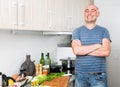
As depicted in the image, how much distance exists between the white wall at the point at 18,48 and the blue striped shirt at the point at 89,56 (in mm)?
719

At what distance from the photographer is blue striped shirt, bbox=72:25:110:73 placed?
9.00 feet

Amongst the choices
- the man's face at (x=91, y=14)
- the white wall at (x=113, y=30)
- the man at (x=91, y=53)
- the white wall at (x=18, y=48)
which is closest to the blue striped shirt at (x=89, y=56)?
the man at (x=91, y=53)

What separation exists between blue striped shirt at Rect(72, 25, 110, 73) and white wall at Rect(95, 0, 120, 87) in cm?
104

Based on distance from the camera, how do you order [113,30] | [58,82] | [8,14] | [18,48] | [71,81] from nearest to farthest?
[8,14], [58,82], [71,81], [18,48], [113,30]

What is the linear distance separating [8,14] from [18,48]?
86cm

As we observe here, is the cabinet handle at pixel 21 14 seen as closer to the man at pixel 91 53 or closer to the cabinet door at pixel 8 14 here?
the cabinet door at pixel 8 14

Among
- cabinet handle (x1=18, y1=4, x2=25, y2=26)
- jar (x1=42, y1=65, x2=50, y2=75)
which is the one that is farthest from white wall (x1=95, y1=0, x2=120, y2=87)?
cabinet handle (x1=18, y1=4, x2=25, y2=26)

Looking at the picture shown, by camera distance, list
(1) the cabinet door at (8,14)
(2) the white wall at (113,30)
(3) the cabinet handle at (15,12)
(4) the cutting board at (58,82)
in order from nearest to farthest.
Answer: (1) the cabinet door at (8,14), (3) the cabinet handle at (15,12), (4) the cutting board at (58,82), (2) the white wall at (113,30)

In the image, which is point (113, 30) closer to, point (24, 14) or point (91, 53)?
point (91, 53)

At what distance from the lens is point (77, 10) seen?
3.51 meters

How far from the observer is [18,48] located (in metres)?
3.02

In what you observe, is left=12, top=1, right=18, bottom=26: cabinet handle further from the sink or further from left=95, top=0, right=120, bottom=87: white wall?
left=95, top=0, right=120, bottom=87: white wall

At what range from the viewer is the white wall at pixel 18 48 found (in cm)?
279

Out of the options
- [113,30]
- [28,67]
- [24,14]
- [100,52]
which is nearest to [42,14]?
[24,14]
